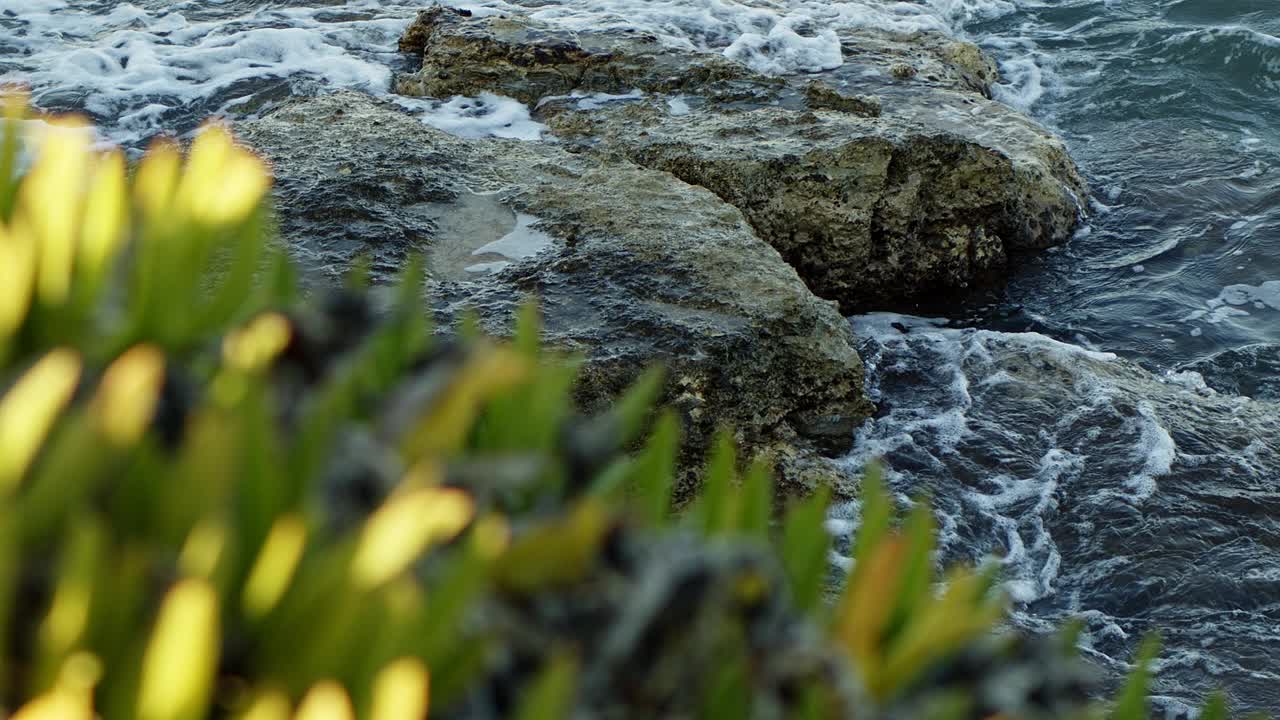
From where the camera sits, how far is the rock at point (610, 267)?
157 inches

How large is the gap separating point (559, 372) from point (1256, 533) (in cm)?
394

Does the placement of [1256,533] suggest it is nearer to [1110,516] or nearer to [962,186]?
[1110,516]

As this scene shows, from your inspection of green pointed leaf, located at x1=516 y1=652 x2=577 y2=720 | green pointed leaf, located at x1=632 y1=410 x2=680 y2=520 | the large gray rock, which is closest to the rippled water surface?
the large gray rock

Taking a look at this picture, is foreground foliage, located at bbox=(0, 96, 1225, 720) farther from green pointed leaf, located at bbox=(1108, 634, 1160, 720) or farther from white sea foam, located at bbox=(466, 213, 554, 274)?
white sea foam, located at bbox=(466, 213, 554, 274)

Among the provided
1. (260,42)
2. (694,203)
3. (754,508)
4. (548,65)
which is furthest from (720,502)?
(260,42)

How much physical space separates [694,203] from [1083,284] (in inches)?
113

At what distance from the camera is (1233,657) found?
373 cm

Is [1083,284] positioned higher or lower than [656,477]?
lower

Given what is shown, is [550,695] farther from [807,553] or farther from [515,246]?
[515,246]

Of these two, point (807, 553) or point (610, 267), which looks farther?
point (610, 267)

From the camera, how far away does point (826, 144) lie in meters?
5.91

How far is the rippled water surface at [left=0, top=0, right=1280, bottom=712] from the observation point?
162 inches

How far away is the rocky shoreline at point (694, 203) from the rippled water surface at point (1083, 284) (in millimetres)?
312

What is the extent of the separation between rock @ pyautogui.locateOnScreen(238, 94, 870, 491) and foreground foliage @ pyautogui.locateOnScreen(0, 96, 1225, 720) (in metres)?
2.67
